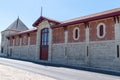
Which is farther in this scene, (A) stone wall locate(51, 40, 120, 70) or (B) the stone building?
(B) the stone building

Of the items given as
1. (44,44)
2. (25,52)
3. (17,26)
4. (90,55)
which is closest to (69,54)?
(90,55)

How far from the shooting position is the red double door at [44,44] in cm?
2924

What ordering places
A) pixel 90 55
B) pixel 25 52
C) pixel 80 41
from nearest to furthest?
pixel 90 55
pixel 80 41
pixel 25 52

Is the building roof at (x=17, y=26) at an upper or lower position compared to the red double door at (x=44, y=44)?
upper

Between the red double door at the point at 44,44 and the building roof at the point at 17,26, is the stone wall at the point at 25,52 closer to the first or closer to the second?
the red double door at the point at 44,44

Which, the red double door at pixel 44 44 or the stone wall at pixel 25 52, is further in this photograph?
the stone wall at pixel 25 52

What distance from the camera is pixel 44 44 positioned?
29.9 metres

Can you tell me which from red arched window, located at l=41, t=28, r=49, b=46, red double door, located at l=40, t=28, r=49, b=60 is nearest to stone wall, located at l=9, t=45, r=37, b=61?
red double door, located at l=40, t=28, r=49, b=60

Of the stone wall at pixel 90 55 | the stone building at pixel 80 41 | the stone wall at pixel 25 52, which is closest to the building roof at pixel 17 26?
the stone wall at pixel 25 52

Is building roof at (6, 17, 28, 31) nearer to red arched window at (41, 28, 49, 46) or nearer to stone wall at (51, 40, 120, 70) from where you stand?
red arched window at (41, 28, 49, 46)

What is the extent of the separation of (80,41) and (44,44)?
9.17 m

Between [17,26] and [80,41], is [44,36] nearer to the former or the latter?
[80,41]

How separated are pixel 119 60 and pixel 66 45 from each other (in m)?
8.81

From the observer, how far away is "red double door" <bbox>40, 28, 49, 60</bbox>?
95.9 ft
